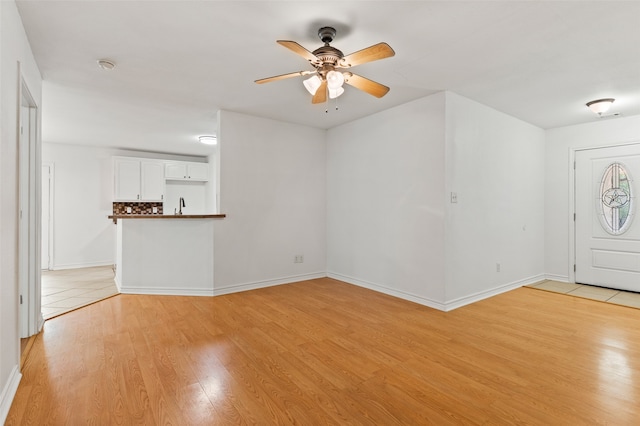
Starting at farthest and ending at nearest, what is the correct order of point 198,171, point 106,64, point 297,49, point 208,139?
point 198,171 < point 208,139 < point 106,64 < point 297,49

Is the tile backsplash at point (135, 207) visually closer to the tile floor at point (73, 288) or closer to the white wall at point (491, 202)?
the tile floor at point (73, 288)

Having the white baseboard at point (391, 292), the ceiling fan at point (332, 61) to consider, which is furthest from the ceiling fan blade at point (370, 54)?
the white baseboard at point (391, 292)

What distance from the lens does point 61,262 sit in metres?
6.34

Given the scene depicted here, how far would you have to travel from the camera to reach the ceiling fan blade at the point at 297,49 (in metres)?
2.08

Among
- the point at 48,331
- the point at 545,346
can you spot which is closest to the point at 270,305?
the point at 48,331

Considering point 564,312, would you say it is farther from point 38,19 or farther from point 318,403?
point 38,19

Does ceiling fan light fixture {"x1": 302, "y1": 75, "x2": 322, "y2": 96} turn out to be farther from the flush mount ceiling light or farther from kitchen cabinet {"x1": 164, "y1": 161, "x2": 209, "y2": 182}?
kitchen cabinet {"x1": 164, "y1": 161, "x2": 209, "y2": 182}

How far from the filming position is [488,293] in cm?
421

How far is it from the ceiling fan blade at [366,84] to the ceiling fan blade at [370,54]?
0.25m

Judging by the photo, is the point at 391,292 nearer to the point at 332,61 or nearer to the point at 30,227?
the point at 332,61

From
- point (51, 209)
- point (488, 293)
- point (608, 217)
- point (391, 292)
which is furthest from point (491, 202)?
point (51, 209)

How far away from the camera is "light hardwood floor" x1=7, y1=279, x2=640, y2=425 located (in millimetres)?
1838

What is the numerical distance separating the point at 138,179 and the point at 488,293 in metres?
6.92

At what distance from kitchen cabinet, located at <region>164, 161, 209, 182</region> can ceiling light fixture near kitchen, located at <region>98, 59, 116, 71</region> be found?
453 cm
